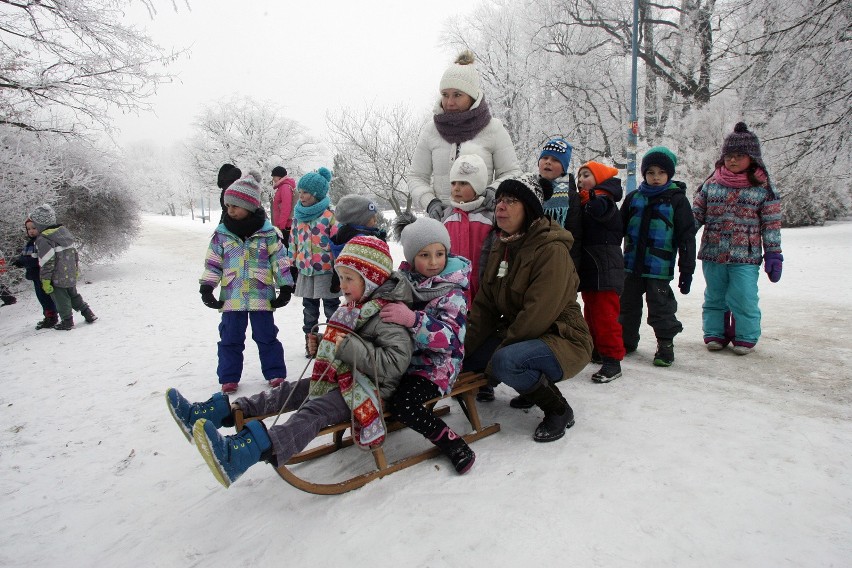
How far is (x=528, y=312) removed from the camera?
2.89 meters

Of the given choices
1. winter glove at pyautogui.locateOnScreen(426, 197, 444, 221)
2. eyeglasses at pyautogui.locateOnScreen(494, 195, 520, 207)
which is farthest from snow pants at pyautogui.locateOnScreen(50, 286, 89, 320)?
eyeglasses at pyautogui.locateOnScreen(494, 195, 520, 207)

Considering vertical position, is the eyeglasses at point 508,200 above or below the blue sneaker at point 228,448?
above

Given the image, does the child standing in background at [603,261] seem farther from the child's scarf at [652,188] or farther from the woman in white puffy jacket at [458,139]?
the woman in white puffy jacket at [458,139]

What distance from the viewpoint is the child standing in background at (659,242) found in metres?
3.93

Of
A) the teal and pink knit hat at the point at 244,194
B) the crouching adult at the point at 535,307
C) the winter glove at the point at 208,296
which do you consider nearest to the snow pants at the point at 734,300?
the crouching adult at the point at 535,307

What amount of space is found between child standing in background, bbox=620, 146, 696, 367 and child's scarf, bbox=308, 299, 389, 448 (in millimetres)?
2579

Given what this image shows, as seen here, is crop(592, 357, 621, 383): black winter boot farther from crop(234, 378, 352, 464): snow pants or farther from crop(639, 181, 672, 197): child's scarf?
crop(234, 378, 352, 464): snow pants

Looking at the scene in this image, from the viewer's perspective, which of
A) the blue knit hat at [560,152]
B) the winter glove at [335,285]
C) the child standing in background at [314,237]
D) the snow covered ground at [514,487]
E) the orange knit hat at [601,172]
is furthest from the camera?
the child standing in background at [314,237]

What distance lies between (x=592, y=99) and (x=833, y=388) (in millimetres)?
17970

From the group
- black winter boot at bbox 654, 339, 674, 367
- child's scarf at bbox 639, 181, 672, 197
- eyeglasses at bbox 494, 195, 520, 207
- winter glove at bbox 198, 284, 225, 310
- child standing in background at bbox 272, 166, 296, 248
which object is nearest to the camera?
eyeglasses at bbox 494, 195, 520, 207

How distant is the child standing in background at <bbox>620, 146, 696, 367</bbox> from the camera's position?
155 inches

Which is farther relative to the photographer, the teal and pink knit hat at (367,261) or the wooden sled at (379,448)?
the teal and pink knit hat at (367,261)

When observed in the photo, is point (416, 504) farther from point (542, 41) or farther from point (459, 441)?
point (542, 41)

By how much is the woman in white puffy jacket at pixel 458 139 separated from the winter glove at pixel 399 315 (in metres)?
1.40
